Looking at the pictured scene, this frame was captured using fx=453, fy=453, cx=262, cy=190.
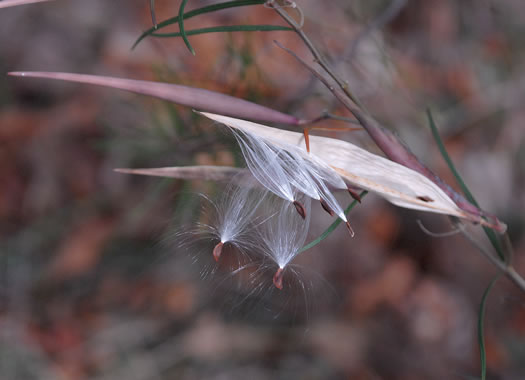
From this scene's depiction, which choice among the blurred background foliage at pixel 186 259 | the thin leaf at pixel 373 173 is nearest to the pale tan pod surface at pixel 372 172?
the thin leaf at pixel 373 173

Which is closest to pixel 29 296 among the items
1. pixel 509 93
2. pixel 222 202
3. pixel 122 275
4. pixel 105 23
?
pixel 122 275

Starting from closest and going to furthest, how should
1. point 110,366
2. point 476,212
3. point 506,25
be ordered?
point 476,212
point 110,366
point 506,25

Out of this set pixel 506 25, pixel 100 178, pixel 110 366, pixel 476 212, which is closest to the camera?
pixel 476 212

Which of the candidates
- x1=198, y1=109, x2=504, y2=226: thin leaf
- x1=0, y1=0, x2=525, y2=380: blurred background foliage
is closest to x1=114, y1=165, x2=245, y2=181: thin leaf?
x1=198, y1=109, x2=504, y2=226: thin leaf

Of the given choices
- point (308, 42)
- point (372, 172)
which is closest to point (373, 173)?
point (372, 172)

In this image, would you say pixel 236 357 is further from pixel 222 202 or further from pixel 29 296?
pixel 222 202

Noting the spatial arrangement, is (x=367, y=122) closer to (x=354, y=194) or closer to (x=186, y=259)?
(x=354, y=194)

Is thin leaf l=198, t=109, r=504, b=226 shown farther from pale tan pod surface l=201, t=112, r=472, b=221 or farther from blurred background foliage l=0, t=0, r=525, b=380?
blurred background foliage l=0, t=0, r=525, b=380
